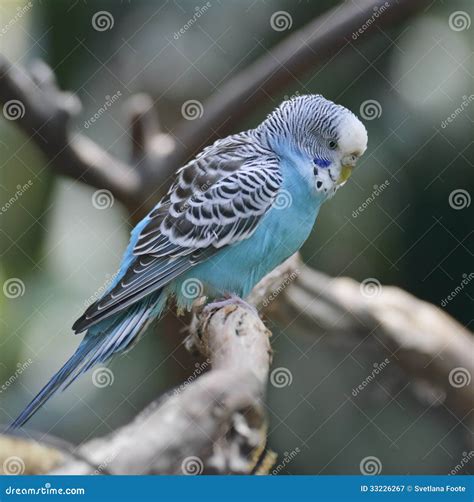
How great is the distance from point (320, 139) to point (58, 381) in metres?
1.08

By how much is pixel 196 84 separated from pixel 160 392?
1095 mm

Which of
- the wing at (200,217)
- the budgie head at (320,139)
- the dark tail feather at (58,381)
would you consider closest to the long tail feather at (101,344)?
the dark tail feather at (58,381)

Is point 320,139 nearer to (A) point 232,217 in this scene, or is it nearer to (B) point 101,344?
(A) point 232,217

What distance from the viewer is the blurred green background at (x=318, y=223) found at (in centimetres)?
238

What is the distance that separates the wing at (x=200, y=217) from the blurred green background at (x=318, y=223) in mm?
276

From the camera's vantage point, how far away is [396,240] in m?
2.80

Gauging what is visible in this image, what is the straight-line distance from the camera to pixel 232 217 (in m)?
2.16

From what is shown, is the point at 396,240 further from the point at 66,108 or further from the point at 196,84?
the point at 66,108

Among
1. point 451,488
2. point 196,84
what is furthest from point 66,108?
point 451,488

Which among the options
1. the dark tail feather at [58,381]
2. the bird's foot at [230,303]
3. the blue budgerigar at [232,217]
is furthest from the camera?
the bird's foot at [230,303]

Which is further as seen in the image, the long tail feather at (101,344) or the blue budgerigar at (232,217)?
the blue budgerigar at (232,217)

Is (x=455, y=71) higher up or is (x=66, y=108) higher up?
(x=455, y=71)

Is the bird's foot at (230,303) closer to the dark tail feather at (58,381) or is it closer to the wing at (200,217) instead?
the wing at (200,217)

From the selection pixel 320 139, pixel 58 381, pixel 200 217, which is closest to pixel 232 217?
pixel 200 217
